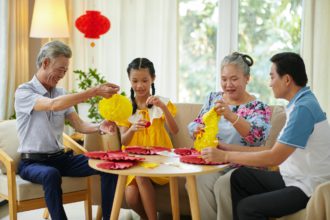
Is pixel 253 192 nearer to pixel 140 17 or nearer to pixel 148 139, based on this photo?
pixel 148 139

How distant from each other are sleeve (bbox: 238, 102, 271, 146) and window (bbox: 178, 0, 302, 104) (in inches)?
62.8

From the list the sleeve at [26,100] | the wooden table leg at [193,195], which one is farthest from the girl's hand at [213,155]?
the sleeve at [26,100]

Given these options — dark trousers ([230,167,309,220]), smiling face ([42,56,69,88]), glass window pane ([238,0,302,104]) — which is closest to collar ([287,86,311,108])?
dark trousers ([230,167,309,220])

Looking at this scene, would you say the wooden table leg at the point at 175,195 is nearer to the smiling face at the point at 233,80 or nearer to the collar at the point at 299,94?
the smiling face at the point at 233,80

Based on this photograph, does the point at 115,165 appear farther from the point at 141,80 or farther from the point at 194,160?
the point at 141,80

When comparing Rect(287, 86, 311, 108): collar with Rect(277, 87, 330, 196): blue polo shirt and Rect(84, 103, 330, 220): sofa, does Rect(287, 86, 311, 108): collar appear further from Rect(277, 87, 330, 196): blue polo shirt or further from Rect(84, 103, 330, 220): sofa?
Rect(84, 103, 330, 220): sofa

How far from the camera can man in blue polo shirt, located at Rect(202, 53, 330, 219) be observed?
218cm

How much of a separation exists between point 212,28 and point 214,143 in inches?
88.4

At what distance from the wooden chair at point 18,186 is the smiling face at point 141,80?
21.1 inches

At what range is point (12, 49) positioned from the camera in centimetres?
418

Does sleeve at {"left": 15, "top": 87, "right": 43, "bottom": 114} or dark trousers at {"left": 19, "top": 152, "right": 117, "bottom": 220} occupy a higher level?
sleeve at {"left": 15, "top": 87, "right": 43, "bottom": 114}

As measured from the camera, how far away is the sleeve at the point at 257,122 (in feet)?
9.10

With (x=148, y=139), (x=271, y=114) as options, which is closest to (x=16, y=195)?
(x=148, y=139)

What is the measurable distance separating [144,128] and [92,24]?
145 centimetres
